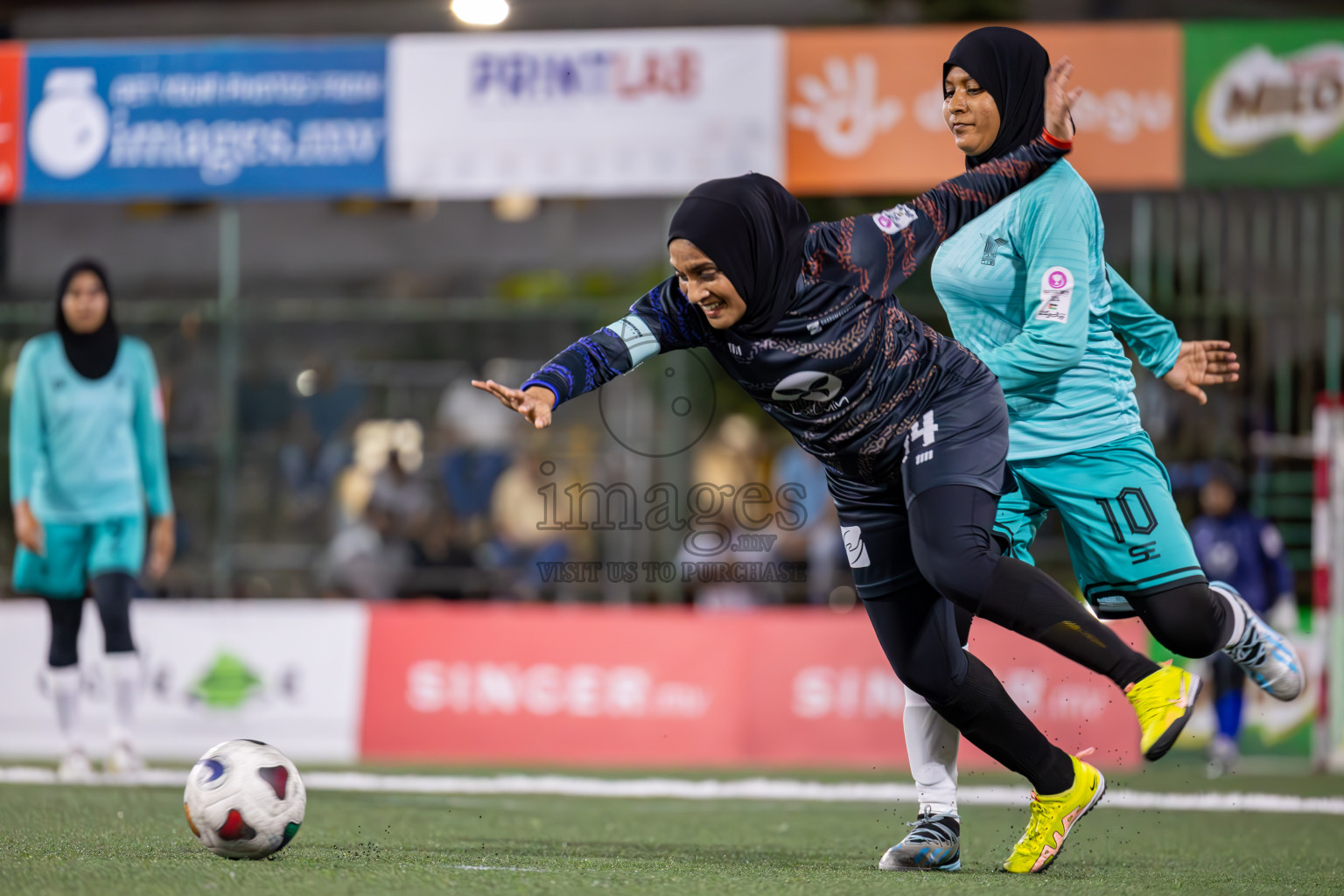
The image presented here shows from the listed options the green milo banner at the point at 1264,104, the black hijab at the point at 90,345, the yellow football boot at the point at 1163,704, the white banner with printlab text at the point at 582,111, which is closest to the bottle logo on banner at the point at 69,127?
the white banner with printlab text at the point at 582,111

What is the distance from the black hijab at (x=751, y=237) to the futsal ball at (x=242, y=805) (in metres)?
1.75

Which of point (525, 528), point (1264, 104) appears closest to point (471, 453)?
point (525, 528)

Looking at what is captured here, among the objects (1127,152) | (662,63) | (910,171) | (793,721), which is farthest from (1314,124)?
Answer: (793,721)

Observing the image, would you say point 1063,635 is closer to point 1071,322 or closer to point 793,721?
point 1071,322

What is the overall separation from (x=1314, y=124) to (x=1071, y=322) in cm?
713

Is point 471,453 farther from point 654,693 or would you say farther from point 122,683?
point 122,683

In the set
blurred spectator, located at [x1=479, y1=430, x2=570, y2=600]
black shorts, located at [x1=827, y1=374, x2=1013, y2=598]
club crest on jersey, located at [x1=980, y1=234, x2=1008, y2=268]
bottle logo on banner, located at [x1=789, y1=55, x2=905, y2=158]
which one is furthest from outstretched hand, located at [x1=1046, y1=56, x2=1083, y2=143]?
blurred spectator, located at [x1=479, y1=430, x2=570, y2=600]

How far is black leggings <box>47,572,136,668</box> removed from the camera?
7.85 metres

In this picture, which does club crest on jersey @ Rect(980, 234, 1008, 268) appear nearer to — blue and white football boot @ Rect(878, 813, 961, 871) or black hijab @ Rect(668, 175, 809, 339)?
black hijab @ Rect(668, 175, 809, 339)

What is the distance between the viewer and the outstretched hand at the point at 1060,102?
4473mm

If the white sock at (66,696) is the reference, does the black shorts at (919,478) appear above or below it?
above

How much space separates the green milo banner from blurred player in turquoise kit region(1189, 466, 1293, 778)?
212 cm

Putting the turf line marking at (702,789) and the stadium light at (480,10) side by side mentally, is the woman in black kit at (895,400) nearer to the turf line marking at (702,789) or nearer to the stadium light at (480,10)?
the turf line marking at (702,789)

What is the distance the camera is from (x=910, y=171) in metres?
11.1
